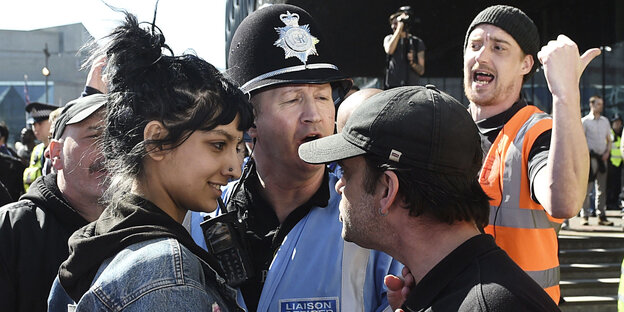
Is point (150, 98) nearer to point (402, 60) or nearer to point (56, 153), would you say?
point (56, 153)

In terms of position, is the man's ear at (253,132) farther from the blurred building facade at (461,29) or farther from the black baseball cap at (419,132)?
the blurred building facade at (461,29)

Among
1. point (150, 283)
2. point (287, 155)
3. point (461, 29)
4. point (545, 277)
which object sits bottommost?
point (545, 277)

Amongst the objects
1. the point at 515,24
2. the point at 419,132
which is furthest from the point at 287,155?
the point at 515,24

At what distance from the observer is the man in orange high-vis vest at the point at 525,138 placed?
2.60 metres

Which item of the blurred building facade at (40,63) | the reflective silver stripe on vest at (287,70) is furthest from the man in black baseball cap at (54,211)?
the blurred building facade at (40,63)

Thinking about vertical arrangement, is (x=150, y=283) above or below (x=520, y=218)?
above

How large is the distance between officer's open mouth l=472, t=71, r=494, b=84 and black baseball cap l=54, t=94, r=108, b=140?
6.35 ft

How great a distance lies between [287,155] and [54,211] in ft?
3.47

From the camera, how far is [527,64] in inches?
131

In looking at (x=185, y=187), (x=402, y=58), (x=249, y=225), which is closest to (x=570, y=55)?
(x=249, y=225)

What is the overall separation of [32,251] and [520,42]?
257 centimetres

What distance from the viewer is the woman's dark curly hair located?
176cm

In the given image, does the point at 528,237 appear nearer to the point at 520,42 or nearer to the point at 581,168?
the point at 581,168

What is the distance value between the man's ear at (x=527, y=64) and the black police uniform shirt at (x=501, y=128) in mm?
165
